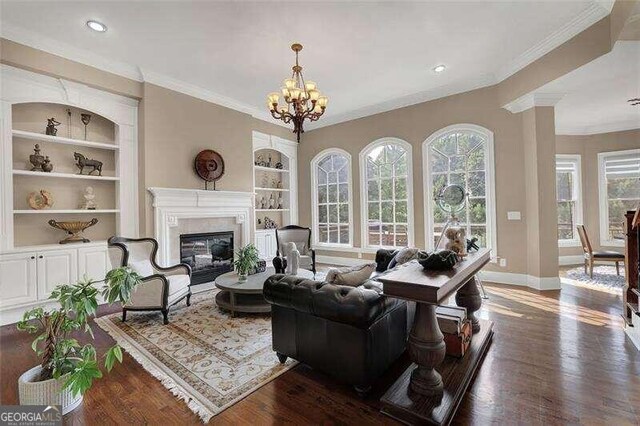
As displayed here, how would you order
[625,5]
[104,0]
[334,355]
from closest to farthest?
[334,355] → [625,5] → [104,0]

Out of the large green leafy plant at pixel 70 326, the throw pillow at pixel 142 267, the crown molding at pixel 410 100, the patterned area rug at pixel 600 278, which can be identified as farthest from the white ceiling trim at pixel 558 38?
the throw pillow at pixel 142 267

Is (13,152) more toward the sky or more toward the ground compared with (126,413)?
more toward the sky

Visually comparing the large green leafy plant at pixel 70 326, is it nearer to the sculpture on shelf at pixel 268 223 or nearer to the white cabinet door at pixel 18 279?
the white cabinet door at pixel 18 279

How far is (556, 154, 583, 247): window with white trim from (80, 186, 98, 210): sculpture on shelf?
360 inches

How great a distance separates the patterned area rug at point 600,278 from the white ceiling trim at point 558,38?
3.65m

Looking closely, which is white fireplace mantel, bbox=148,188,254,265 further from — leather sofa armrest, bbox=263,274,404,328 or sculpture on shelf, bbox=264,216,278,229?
leather sofa armrest, bbox=263,274,404,328

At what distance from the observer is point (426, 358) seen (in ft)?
6.05

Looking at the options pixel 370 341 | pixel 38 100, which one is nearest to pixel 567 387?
pixel 370 341

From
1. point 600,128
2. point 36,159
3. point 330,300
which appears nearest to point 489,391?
point 330,300

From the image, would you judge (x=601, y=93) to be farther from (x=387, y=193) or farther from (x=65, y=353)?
(x=65, y=353)

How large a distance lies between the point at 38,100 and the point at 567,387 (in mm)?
6422

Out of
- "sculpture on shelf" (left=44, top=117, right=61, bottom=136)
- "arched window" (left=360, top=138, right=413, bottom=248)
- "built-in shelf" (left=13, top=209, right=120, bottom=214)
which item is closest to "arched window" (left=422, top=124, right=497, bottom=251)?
"arched window" (left=360, top=138, right=413, bottom=248)

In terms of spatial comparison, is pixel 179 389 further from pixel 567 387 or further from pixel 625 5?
pixel 625 5

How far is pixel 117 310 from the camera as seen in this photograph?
12.8ft
